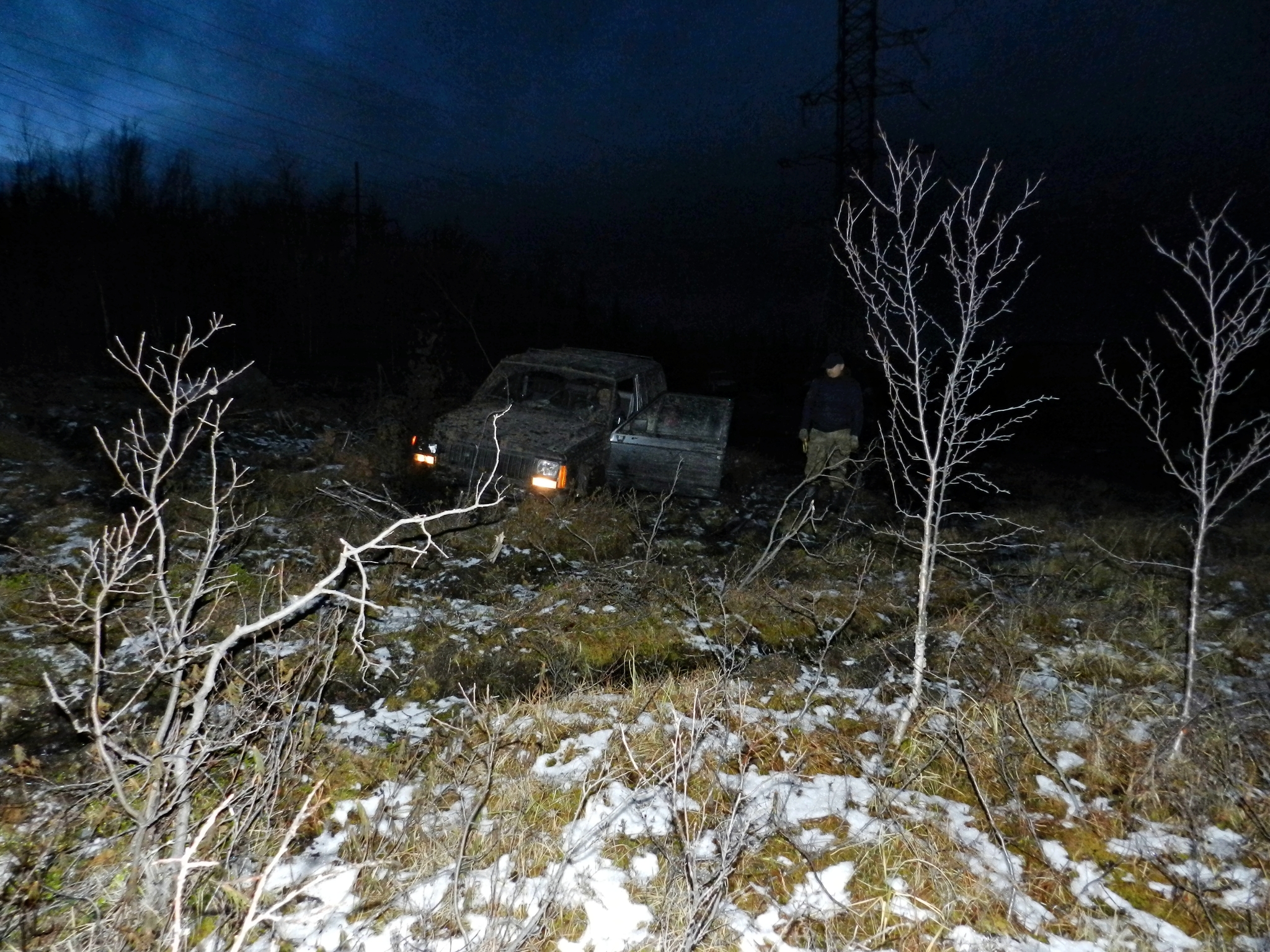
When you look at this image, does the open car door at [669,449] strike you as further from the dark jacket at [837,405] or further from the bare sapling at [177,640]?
the bare sapling at [177,640]

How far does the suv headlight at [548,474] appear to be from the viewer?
6.21 metres

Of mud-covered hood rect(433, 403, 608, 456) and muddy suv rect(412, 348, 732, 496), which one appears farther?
muddy suv rect(412, 348, 732, 496)

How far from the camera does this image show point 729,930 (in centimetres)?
240

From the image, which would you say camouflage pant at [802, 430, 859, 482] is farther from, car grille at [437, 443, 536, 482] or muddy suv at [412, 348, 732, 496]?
car grille at [437, 443, 536, 482]

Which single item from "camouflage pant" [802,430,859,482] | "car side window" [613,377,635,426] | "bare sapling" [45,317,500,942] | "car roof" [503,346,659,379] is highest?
"car roof" [503,346,659,379]

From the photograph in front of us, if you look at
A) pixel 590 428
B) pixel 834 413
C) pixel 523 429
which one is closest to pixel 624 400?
pixel 590 428

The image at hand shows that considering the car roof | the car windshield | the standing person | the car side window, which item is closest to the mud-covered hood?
the car windshield

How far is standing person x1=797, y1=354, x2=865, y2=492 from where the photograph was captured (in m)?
6.97

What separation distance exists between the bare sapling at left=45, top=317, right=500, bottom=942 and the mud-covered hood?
66 centimetres

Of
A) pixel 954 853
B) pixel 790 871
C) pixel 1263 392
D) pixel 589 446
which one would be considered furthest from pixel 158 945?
pixel 1263 392

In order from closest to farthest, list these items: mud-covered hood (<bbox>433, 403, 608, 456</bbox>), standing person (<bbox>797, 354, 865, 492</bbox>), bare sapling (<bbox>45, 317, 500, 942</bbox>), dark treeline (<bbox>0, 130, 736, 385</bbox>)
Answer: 1. bare sapling (<bbox>45, 317, 500, 942</bbox>)
2. mud-covered hood (<bbox>433, 403, 608, 456</bbox>)
3. standing person (<bbox>797, 354, 865, 492</bbox>)
4. dark treeline (<bbox>0, 130, 736, 385</bbox>)

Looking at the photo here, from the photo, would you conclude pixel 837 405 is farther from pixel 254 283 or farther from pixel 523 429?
pixel 254 283

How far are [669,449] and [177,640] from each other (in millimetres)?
5449

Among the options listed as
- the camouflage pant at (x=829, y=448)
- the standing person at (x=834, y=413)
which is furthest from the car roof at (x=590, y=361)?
the camouflage pant at (x=829, y=448)
